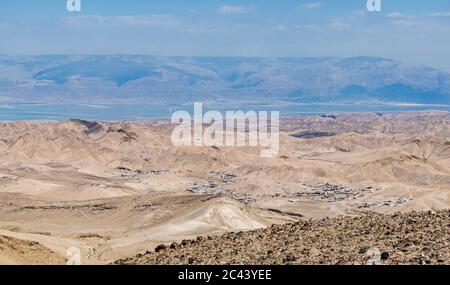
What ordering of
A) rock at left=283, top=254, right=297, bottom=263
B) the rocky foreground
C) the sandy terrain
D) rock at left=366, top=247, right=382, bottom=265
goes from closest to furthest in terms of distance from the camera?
rock at left=366, top=247, right=382, bottom=265 < the rocky foreground < rock at left=283, top=254, right=297, bottom=263 < the sandy terrain

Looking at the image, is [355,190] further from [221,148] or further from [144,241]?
[144,241]

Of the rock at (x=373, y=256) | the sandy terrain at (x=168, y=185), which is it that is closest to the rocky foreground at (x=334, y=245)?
the rock at (x=373, y=256)

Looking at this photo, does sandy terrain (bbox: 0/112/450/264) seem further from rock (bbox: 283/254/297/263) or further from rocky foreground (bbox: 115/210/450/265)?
rock (bbox: 283/254/297/263)

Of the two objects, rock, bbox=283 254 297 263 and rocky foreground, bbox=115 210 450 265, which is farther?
rock, bbox=283 254 297 263

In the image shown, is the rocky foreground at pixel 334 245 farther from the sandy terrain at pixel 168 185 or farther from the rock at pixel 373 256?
the sandy terrain at pixel 168 185

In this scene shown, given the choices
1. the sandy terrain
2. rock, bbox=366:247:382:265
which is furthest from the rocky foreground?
the sandy terrain
